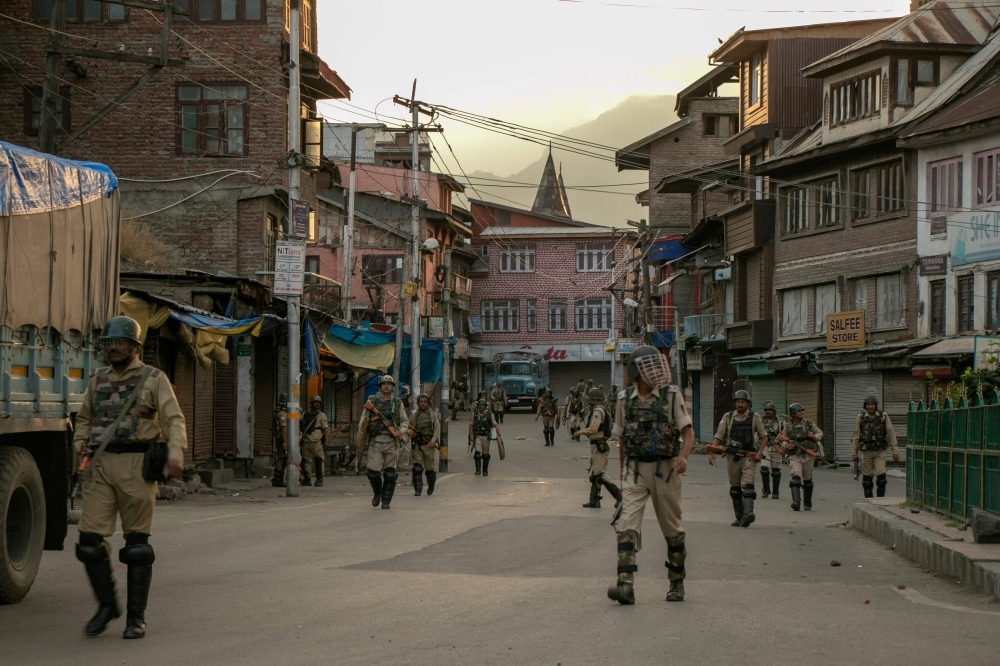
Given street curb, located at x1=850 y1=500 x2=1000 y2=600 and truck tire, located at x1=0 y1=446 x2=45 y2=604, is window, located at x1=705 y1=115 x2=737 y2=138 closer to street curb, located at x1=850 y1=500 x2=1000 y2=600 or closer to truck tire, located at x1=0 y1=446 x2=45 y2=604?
street curb, located at x1=850 y1=500 x2=1000 y2=600

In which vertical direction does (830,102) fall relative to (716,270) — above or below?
above

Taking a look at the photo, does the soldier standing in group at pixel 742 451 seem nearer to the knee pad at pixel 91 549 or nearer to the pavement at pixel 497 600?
the pavement at pixel 497 600

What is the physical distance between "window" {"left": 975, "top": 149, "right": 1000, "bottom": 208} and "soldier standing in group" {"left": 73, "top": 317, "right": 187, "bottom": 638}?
27.6 meters

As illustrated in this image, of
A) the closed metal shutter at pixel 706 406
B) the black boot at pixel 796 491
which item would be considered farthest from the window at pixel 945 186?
the closed metal shutter at pixel 706 406

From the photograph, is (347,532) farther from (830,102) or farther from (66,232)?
(830,102)

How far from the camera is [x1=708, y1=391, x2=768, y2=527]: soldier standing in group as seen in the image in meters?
16.9

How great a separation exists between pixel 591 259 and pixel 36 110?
183 ft

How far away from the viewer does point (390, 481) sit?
1925cm

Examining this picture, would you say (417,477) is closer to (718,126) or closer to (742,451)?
(742,451)

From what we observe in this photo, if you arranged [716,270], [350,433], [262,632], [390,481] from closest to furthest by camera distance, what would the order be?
[262,632] < [390,481] < [350,433] < [716,270]

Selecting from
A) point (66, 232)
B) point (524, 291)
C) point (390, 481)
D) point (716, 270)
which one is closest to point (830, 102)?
point (716, 270)

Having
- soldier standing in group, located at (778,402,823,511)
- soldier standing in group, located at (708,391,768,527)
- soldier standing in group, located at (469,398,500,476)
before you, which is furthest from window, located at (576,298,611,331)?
soldier standing in group, located at (708,391,768,527)

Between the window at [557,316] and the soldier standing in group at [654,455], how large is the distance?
74.6 metres

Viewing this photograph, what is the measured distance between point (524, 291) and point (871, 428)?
64.0 m
